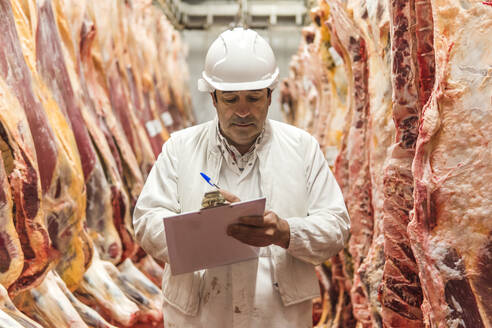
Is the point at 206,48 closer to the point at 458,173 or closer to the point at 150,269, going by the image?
the point at 150,269

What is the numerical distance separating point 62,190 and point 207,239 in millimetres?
1421

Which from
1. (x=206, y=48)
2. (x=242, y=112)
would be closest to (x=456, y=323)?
(x=242, y=112)

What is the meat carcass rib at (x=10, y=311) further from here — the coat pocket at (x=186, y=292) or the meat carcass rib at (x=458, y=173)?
the meat carcass rib at (x=458, y=173)

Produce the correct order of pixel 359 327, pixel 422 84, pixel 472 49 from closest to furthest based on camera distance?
pixel 472 49, pixel 422 84, pixel 359 327

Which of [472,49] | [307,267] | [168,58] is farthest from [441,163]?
[168,58]

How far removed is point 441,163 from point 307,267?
2.15 ft

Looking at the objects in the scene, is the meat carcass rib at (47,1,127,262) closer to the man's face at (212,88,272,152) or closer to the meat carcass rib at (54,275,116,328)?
the meat carcass rib at (54,275,116,328)

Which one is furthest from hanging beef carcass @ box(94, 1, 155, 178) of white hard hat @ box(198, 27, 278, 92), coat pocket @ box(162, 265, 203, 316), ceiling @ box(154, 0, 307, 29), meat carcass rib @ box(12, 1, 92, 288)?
coat pocket @ box(162, 265, 203, 316)

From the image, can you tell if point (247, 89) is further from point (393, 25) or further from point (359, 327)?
point (359, 327)

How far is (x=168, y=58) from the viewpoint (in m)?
9.37

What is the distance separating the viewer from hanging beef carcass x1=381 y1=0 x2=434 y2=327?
2480mm

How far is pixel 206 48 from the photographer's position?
32.8 feet

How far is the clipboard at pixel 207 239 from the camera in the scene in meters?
1.95

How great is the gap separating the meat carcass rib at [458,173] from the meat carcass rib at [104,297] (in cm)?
228
